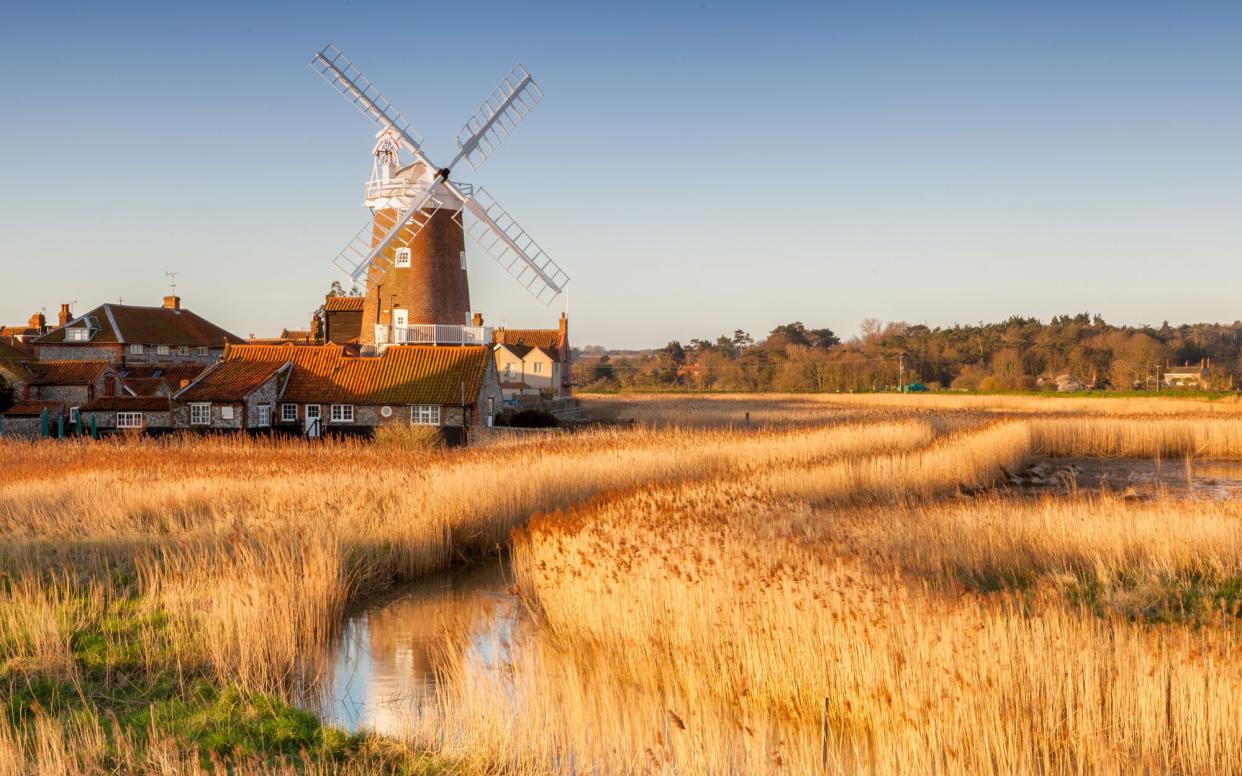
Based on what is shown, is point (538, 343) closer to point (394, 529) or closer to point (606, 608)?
point (394, 529)

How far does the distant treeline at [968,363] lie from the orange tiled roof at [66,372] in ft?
176

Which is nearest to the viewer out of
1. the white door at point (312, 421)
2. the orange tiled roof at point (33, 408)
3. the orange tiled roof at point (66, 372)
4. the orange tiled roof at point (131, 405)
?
the white door at point (312, 421)

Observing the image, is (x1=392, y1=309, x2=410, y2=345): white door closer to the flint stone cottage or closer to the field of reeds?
the flint stone cottage

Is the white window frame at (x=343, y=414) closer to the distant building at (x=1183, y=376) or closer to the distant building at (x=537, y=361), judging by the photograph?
the distant building at (x=537, y=361)

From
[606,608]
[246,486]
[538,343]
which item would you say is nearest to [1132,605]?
[606,608]

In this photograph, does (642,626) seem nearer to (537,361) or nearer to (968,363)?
(537,361)

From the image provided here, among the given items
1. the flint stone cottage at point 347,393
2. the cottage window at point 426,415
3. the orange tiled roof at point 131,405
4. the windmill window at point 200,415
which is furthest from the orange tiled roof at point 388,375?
the orange tiled roof at point 131,405

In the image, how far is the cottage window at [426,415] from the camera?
29.0 meters

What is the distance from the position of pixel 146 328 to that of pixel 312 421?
26.9 m

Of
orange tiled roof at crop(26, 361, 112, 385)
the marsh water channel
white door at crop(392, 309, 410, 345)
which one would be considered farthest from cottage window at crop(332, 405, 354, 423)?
the marsh water channel

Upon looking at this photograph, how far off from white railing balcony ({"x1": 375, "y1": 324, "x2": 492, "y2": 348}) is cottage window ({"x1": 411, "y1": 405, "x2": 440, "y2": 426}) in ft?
11.8

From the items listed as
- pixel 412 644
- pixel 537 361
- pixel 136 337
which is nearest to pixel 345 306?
pixel 136 337

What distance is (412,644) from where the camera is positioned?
31.1ft

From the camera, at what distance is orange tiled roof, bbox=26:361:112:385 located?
35.0 metres
